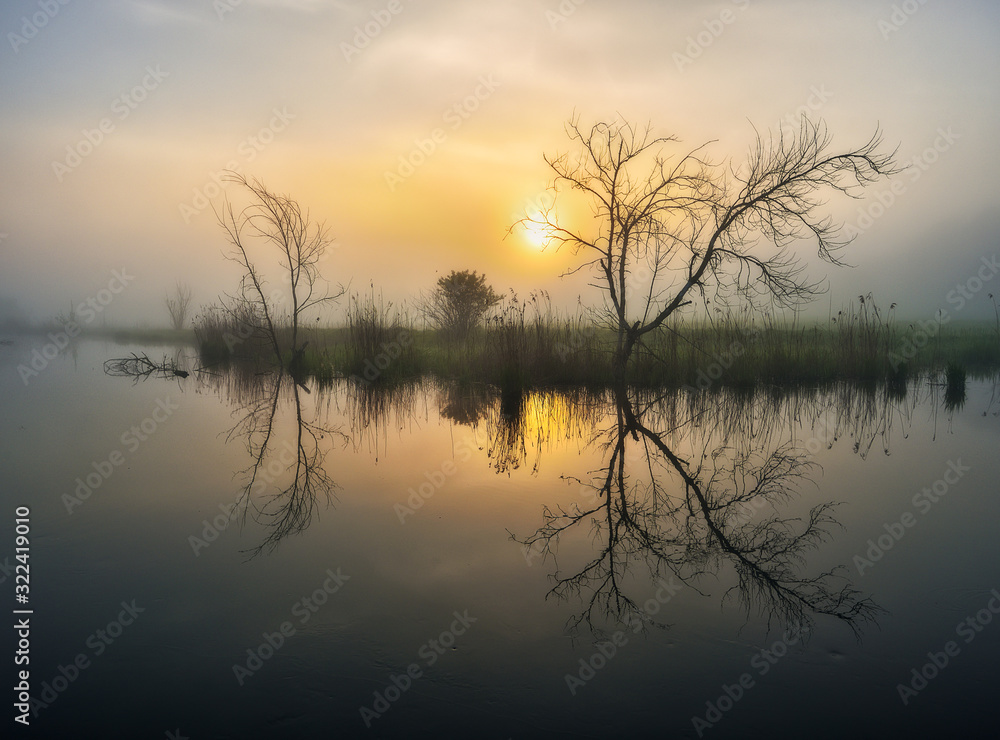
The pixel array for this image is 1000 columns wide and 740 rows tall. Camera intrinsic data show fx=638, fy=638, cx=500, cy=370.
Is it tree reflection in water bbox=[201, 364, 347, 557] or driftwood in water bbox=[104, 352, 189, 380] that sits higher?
driftwood in water bbox=[104, 352, 189, 380]

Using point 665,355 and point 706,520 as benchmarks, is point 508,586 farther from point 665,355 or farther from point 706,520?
point 665,355

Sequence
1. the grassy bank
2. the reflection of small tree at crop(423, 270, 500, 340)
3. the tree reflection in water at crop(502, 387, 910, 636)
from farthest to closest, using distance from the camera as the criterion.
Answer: the reflection of small tree at crop(423, 270, 500, 340) < the grassy bank < the tree reflection in water at crop(502, 387, 910, 636)

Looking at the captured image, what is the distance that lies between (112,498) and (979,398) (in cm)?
1284

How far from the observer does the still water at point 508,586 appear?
230cm

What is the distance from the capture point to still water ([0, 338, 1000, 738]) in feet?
7.54

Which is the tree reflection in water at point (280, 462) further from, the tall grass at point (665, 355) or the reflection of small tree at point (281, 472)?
the tall grass at point (665, 355)

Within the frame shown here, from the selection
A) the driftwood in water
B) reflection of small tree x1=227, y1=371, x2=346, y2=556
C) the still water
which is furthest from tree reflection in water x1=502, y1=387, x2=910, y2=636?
the driftwood in water

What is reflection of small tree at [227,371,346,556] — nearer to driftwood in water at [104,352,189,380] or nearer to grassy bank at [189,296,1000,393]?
grassy bank at [189,296,1000,393]

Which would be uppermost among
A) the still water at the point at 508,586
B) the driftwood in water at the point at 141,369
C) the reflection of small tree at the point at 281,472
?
the driftwood in water at the point at 141,369

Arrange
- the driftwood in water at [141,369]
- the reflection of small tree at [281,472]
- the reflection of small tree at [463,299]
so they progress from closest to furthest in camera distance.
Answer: the reflection of small tree at [281,472]
the driftwood in water at [141,369]
the reflection of small tree at [463,299]

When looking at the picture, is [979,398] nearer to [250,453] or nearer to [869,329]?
[869,329]

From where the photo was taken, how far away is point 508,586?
3.37 m

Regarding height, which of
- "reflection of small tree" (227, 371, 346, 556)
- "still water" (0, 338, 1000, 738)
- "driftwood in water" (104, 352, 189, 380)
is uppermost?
"driftwood in water" (104, 352, 189, 380)

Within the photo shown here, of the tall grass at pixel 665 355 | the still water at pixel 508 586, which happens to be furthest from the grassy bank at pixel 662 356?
the still water at pixel 508 586
